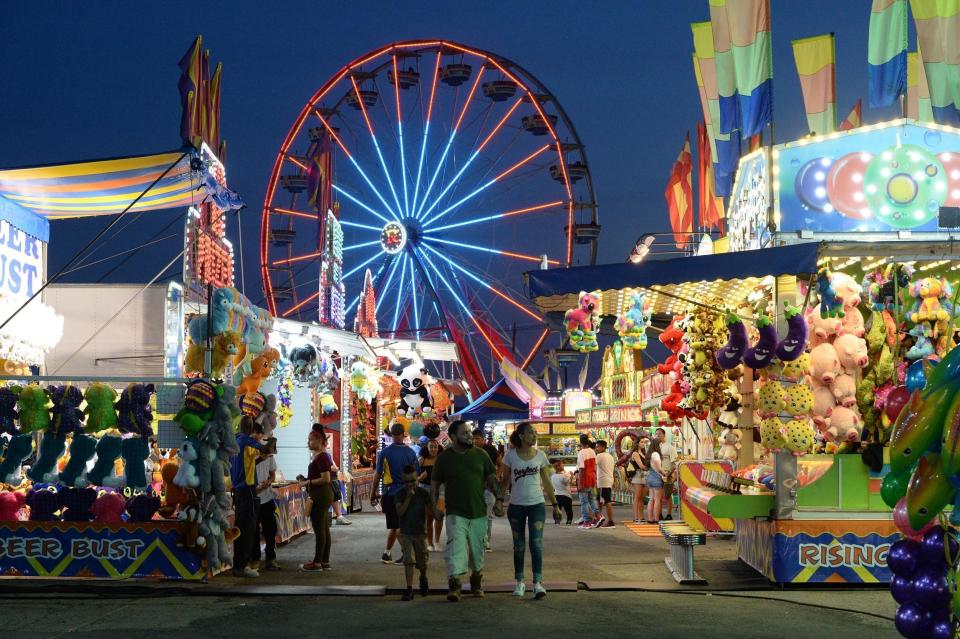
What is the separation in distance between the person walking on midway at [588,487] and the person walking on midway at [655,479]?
80cm

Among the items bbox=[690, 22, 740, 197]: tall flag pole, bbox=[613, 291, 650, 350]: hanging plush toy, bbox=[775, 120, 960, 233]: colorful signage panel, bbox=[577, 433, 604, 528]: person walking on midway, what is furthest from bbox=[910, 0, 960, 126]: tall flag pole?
bbox=[577, 433, 604, 528]: person walking on midway

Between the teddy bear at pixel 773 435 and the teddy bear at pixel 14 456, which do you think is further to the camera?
the teddy bear at pixel 14 456

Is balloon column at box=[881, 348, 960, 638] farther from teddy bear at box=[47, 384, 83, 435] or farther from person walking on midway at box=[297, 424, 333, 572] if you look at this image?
teddy bear at box=[47, 384, 83, 435]

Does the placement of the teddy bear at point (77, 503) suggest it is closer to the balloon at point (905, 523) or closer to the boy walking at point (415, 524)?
the boy walking at point (415, 524)

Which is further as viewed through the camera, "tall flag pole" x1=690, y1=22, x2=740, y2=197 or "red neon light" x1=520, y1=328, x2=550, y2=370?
"red neon light" x1=520, y1=328, x2=550, y2=370

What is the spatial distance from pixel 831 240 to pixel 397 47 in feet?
63.0

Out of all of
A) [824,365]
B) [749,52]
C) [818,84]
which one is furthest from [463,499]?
[818,84]

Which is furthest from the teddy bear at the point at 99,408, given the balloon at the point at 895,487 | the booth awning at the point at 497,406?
the booth awning at the point at 497,406

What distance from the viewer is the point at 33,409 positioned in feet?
34.2

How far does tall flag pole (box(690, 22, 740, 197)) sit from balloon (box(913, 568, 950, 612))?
10.4m

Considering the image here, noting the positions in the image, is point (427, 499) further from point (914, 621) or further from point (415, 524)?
point (914, 621)

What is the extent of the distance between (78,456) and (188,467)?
1008 millimetres

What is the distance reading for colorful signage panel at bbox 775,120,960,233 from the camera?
1179cm

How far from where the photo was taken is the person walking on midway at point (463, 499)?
30.3ft
